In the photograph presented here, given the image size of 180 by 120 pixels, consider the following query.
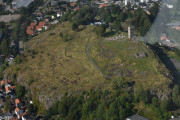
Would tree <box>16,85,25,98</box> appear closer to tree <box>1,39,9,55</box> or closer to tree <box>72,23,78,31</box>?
tree <box>1,39,9,55</box>

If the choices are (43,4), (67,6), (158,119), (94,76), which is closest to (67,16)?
(67,6)

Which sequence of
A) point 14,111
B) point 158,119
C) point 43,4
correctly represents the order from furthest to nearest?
point 43,4 < point 14,111 < point 158,119

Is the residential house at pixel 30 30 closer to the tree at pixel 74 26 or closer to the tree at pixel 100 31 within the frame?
the tree at pixel 74 26

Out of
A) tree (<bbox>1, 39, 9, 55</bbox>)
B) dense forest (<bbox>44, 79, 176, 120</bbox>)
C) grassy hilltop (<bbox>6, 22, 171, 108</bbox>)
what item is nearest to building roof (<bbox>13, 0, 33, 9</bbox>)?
tree (<bbox>1, 39, 9, 55</bbox>)

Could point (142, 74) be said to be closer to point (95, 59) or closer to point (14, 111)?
point (95, 59)

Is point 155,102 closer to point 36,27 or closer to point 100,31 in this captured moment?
point 100,31

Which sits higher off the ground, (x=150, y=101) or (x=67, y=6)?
(x=67, y=6)
